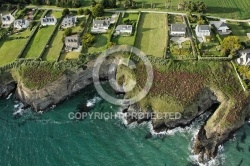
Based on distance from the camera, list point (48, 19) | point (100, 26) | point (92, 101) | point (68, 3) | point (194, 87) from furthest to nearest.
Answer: point (68, 3) → point (48, 19) → point (100, 26) → point (92, 101) → point (194, 87)

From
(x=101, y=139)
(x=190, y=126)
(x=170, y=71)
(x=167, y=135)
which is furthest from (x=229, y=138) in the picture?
(x=101, y=139)

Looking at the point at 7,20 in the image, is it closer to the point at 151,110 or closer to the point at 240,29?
the point at 151,110

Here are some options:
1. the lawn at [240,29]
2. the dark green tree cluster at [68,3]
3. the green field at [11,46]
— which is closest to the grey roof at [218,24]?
the lawn at [240,29]

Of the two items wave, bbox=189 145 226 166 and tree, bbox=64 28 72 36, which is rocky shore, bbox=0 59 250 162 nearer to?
wave, bbox=189 145 226 166

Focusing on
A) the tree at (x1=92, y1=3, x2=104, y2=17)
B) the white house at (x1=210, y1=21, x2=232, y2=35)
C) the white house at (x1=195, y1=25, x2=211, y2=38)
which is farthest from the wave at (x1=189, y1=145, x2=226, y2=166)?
the tree at (x1=92, y1=3, x2=104, y2=17)

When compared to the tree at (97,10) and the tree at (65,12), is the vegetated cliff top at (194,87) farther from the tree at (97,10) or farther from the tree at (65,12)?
the tree at (65,12)

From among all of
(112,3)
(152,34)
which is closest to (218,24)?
(152,34)

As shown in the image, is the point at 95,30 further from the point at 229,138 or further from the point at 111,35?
the point at 229,138
